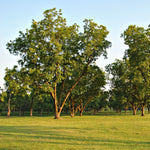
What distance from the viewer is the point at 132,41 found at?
1626 inches

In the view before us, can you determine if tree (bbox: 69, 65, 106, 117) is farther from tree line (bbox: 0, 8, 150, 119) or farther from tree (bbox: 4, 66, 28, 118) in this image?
tree (bbox: 4, 66, 28, 118)

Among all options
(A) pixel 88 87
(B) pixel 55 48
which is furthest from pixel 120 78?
(B) pixel 55 48

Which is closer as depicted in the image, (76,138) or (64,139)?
(64,139)

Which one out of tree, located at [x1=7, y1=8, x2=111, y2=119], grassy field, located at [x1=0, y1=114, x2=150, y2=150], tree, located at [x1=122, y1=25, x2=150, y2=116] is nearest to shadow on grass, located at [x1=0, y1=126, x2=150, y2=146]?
grassy field, located at [x1=0, y1=114, x2=150, y2=150]

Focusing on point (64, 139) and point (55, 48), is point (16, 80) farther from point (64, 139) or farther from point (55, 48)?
point (64, 139)

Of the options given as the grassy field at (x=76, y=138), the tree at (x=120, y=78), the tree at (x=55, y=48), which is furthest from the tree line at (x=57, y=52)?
the grassy field at (x=76, y=138)

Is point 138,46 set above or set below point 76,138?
above

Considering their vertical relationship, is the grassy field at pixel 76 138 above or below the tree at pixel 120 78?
below

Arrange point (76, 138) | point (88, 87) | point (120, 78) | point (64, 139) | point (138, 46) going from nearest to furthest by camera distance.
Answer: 1. point (64, 139)
2. point (76, 138)
3. point (138, 46)
4. point (88, 87)
5. point (120, 78)

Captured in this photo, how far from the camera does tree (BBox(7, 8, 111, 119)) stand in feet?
115

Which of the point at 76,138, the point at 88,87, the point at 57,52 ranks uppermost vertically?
the point at 57,52

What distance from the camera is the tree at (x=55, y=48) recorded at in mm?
35000

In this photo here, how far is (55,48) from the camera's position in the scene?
3544 cm

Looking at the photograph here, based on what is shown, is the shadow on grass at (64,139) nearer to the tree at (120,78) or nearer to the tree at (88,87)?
the tree at (88,87)
